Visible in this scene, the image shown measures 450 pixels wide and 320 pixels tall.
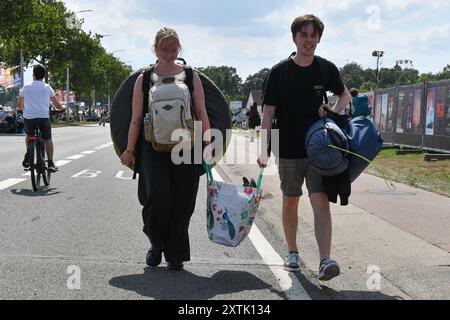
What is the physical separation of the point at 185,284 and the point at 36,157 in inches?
247

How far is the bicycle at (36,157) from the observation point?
10.3 metres

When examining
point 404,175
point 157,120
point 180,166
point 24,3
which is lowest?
point 404,175

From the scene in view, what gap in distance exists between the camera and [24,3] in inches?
1508

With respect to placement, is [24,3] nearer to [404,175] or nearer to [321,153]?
[404,175]

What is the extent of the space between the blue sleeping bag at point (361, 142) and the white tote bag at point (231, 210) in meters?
0.78

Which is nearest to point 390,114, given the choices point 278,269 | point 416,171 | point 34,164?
point 416,171

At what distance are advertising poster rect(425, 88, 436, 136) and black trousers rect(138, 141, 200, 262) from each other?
48.3 ft

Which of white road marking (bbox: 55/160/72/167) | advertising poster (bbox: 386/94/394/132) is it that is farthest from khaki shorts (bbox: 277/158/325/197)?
advertising poster (bbox: 386/94/394/132)

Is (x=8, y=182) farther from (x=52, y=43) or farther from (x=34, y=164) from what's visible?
(x=52, y=43)

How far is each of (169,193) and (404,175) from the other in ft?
30.9

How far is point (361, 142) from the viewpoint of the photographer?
4.81 metres

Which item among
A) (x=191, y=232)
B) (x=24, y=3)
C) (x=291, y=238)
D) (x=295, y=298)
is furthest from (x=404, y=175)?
(x=24, y=3)

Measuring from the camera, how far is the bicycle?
10305 millimetres

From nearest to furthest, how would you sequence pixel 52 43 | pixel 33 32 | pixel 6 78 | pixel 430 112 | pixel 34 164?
pixel 34 164 → pixel 430 112 → pixel 33 32 → pixel 52 43 → pixel 6 78
